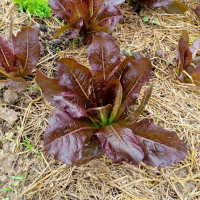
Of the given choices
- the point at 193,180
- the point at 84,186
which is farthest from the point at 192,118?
the point at 84,186

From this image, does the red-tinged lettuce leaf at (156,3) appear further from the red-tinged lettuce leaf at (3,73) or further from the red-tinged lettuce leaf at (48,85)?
the red-tinged lettuce leaf at (3,73)

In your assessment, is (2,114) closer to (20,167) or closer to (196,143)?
(20,167)

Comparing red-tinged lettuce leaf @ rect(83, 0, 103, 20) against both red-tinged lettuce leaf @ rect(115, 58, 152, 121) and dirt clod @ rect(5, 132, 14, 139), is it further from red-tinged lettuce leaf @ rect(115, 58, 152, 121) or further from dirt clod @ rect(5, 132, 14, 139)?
dirt clod @ rect(5, 132, 14, 139)

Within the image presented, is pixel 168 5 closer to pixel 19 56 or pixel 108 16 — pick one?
pixel 108 16

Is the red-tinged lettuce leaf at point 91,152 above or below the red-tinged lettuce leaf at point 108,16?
below

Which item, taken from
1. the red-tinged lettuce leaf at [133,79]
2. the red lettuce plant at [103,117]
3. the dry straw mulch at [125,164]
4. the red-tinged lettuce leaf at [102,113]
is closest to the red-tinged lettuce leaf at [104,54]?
the red lettuce plant at [103,117]

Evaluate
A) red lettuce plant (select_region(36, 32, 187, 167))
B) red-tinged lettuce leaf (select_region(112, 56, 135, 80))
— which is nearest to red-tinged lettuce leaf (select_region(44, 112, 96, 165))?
red lettuce plant (select_region(36, 32, 187, 167))
